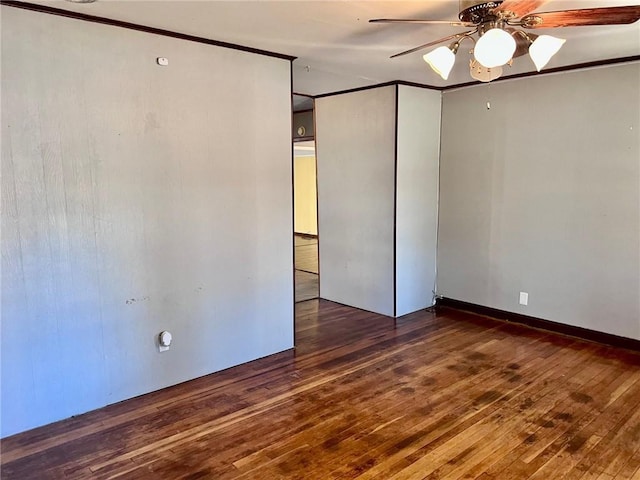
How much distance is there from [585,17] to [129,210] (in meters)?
2.64

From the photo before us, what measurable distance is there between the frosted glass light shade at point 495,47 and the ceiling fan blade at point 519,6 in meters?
0.09

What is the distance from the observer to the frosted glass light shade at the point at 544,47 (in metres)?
2.08

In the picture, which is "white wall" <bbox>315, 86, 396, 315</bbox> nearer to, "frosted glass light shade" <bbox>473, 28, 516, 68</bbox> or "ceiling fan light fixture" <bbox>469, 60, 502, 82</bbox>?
"ceiling fan light fixture" <bbox>469, 60, 502, 82</bbox>

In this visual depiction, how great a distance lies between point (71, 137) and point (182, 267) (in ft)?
3.47

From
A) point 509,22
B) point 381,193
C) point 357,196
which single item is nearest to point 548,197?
point 381,193

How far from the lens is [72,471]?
232 centimetres

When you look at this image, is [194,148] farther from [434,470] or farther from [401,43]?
[434,470]

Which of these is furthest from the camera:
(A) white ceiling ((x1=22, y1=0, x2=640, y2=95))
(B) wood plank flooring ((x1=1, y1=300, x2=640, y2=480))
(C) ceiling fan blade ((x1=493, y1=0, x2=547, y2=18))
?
(A) white ceiling ((x1=22, y1=0, x2=640, y2=95))

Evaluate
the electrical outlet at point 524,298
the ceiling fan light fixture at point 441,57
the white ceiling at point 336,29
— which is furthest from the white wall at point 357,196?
the ceiling fan light fixture at point 441,57

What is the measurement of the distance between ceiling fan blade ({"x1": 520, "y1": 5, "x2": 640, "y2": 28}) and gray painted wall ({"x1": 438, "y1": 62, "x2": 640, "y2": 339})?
2.02 meters

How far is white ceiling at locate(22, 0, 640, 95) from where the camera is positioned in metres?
2.46

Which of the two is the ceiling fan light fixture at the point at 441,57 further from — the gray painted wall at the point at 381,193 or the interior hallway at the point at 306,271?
the interior hallway at the point at 306,271

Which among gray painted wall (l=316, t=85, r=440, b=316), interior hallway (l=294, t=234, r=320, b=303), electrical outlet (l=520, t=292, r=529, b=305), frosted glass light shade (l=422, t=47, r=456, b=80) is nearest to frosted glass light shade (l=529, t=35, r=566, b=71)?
frosted glass light shade (l=422, t=47, r=456, b=80)

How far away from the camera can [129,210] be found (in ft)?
9.57
